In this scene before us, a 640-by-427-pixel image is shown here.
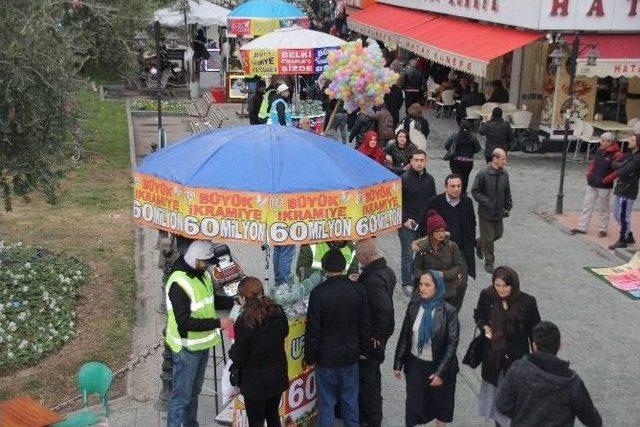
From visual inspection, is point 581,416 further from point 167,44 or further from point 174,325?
point 167,44

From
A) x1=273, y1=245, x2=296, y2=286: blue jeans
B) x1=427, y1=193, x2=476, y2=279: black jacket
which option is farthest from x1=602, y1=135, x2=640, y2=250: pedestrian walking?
x1=273, y1=245, x2=296, y2=286: blue jeans

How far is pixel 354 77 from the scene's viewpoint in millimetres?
12805

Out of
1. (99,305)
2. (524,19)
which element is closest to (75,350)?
(99,305)

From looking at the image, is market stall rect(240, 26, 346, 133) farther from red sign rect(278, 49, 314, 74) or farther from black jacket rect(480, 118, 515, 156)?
black jacket rect(480, 118, 515, 156)

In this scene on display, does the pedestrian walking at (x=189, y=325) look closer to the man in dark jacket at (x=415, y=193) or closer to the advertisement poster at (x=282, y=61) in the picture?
the man in dark jacket at (x=415, y=193)

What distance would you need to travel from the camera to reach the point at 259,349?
6.09 metres

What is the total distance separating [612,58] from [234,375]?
44.7 ft

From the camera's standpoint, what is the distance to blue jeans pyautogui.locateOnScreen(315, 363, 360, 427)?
21.8 ft

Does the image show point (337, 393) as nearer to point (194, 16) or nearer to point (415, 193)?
point (415, 193)

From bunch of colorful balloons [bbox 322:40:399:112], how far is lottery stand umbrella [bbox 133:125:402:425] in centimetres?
631

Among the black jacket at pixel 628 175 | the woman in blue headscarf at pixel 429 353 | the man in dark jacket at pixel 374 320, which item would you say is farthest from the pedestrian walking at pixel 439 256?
the black jacket at pixel 628 175

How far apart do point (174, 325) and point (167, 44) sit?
26.5 m

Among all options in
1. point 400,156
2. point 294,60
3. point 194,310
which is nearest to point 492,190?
point 400,156

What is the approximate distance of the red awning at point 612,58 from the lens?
17.4m
